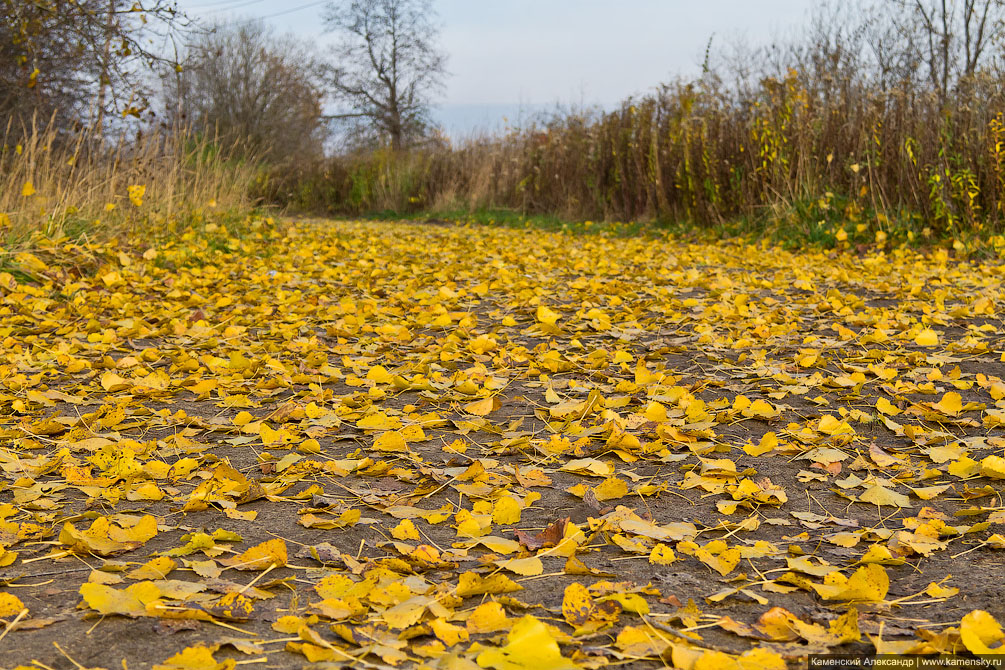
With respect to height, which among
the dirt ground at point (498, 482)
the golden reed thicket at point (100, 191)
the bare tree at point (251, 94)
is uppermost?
the bare tree at point (251, 94)

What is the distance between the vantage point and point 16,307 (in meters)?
3.99

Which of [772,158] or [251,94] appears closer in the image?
[772,158]

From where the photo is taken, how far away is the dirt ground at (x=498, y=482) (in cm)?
128

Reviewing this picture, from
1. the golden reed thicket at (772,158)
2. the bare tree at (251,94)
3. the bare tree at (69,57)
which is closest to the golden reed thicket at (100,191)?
the bare tree at (69,57)

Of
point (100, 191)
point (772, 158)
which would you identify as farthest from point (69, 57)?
point (772, 158)

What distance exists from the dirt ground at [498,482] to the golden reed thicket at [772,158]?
284cm

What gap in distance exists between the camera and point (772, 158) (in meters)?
7.49

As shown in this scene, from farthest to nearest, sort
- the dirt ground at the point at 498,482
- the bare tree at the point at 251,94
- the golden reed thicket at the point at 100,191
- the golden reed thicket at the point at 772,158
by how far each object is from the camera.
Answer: the bare tree at the point at 251,94 < the golden reed thicket at the point at 772,158 < the golden reed thicket at the point at 100,191 < the dirt ground at the point at 498,482

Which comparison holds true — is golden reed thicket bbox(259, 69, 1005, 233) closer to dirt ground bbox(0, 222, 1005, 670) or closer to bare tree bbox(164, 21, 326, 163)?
dirt ground bbox(0, 222, 1005, 670)

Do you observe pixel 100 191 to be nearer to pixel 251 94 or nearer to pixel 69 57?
pixel 69 57

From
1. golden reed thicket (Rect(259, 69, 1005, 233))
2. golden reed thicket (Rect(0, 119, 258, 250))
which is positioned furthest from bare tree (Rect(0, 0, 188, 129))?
golden reed thicket (Rect(259, 69, 1005, 233))

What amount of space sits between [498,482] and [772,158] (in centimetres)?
649

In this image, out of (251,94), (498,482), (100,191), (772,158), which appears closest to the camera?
(498,482)

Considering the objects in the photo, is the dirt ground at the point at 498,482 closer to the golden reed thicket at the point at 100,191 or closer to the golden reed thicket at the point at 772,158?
the golden reed thicket at the point at 100,191
